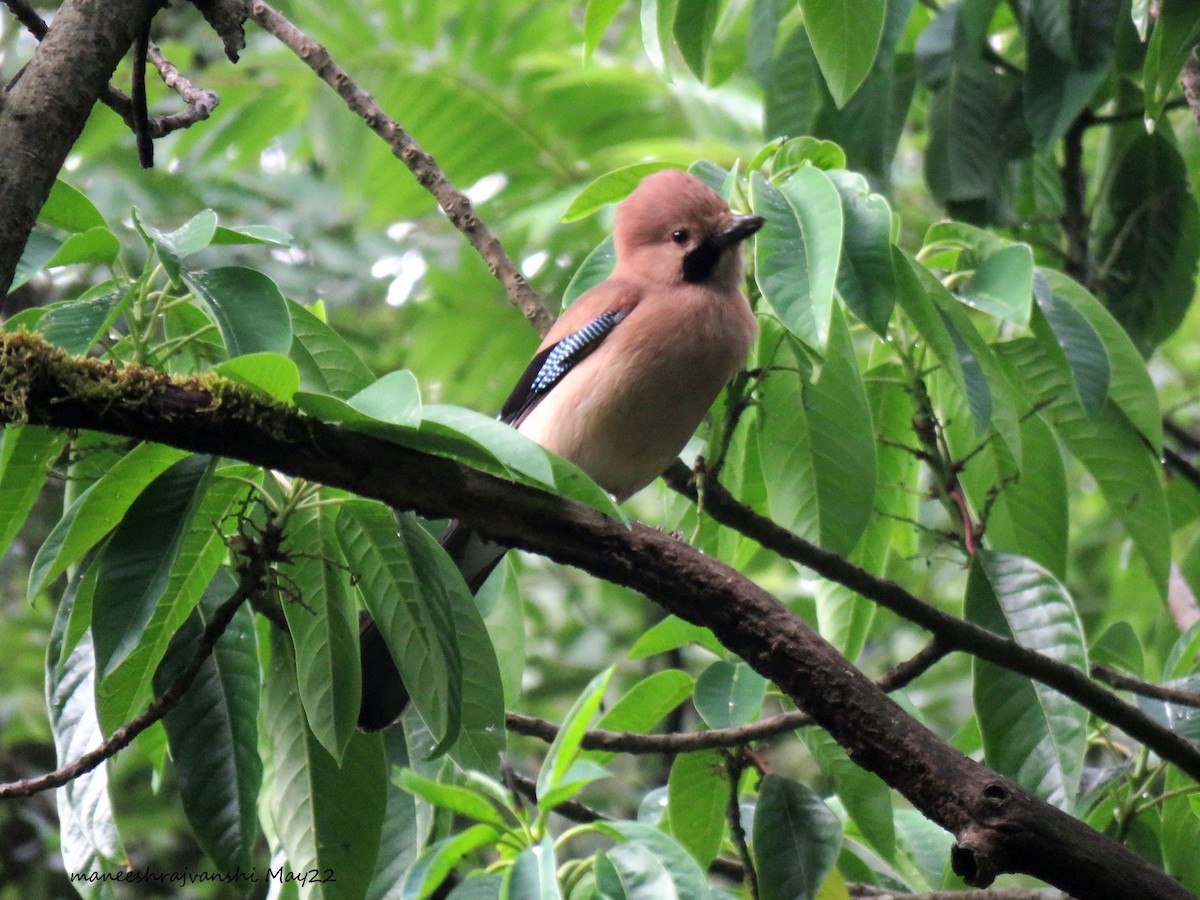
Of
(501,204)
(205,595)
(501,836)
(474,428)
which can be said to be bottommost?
(501,836)

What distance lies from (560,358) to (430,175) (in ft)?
2.34

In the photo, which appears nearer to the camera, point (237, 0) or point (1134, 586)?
point (237, 0)

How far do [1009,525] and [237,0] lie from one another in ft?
8.01

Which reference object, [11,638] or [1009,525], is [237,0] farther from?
[11,638]

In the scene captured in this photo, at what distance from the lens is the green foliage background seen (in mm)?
2426

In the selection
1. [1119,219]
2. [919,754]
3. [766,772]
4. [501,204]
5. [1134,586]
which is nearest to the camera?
[919,754]

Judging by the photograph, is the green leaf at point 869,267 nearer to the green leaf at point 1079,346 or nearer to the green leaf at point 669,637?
the green leaf at point 1079,346

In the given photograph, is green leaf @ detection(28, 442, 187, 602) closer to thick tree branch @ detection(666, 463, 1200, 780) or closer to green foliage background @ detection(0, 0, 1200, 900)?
green foliage background @ detection(0, 0, 1200, 900)

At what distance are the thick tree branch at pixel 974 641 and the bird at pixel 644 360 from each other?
631 millimetres

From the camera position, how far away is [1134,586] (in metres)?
6.04

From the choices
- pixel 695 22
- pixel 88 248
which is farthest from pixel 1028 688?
pixel 88 248

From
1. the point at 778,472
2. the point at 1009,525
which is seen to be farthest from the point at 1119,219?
the point at 778,472

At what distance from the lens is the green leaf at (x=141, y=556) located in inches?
89.4

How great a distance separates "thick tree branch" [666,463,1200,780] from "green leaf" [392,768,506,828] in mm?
1211
